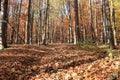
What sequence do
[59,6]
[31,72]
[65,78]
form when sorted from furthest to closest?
[59,6] < [31,72] < [65,78]

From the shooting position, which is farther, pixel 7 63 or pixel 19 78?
pixel 7 63

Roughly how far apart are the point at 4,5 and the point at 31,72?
26.9 ft

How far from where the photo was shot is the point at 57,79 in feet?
26.4

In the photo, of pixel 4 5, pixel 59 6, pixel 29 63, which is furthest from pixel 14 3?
pixel 29 63

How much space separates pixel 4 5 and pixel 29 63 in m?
6.75

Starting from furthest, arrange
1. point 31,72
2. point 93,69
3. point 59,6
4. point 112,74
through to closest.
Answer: point 59,6, point 31,72, point 93,69, point 112,74

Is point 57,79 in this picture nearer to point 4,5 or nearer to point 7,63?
point 7,63

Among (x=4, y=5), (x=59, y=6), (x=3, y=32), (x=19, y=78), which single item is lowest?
(x=19, y=78)

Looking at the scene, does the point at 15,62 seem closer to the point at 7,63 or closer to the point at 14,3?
the point at 7,63

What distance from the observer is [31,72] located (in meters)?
9.37

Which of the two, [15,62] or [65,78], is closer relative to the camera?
[65,78]

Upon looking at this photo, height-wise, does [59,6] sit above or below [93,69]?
above

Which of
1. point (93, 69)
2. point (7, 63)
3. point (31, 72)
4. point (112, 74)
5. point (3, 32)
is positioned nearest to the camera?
point (112, 74)

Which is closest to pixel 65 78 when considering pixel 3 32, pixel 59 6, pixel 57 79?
pixel 57 79
